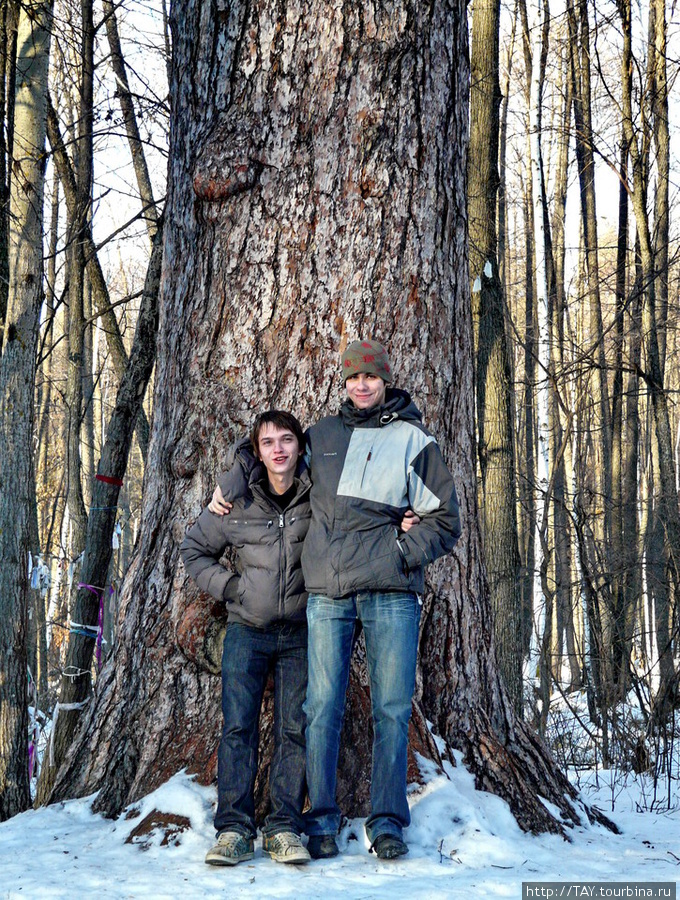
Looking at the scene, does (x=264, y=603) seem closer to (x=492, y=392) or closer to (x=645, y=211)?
(x=492, y=392)

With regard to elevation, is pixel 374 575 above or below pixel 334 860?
above

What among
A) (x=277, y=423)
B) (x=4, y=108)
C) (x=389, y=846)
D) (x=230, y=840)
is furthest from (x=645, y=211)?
(x=230, y=840)

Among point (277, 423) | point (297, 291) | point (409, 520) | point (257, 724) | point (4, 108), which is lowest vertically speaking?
point (257, 724)

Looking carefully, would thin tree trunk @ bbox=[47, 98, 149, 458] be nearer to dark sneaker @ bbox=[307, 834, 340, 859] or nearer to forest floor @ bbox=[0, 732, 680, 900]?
forest floor @ bbox=[0, 732, 680, 900]

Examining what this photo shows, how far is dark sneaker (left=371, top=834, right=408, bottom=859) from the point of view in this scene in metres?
3.40

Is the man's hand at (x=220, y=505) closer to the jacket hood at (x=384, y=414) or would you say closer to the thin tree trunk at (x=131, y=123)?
the jacket hood at (x=384, y=414)

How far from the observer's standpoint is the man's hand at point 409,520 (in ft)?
12.0

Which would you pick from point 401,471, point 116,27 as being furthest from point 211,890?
point 116,27

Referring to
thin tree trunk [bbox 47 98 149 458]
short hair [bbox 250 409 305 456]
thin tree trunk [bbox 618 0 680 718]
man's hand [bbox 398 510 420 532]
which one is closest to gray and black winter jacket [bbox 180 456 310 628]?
short hair [bbox 250 409 305 456]

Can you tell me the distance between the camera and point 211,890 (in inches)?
122

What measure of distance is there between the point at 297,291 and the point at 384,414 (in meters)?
0.80

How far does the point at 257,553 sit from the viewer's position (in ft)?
12.3

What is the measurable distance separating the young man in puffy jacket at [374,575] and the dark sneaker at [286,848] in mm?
127

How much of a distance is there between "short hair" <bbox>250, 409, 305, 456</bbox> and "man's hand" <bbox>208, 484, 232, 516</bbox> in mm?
244
